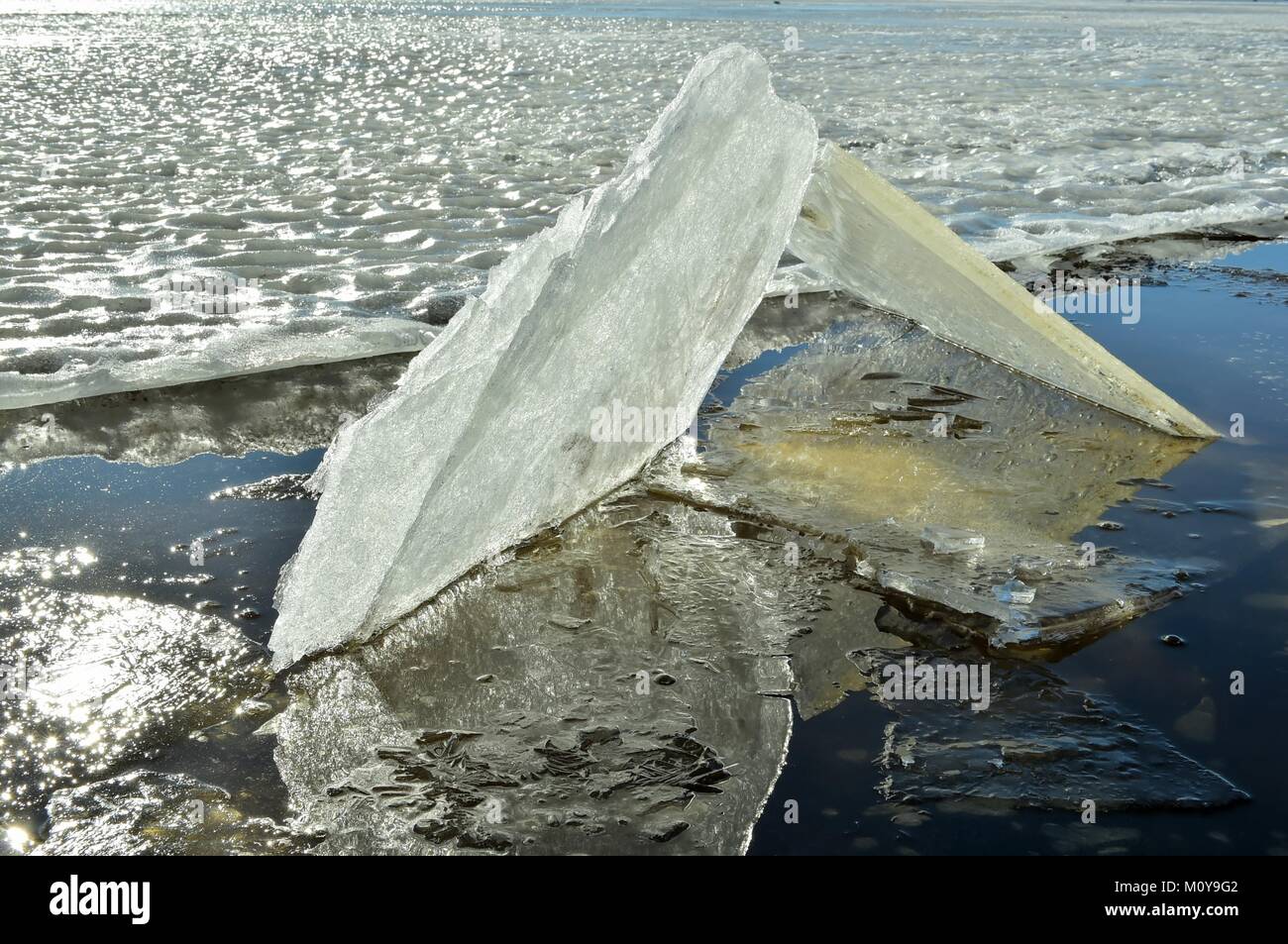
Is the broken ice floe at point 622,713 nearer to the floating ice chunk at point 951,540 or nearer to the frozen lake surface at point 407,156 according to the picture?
the floating ice chunk at point 951,540

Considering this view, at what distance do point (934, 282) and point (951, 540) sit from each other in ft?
4.97

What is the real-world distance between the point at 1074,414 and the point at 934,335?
962 millimetres

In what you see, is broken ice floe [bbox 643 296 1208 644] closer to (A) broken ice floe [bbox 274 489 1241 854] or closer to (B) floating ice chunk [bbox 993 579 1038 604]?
(B) floating ice chunk [bbox 993 579 1038 604]

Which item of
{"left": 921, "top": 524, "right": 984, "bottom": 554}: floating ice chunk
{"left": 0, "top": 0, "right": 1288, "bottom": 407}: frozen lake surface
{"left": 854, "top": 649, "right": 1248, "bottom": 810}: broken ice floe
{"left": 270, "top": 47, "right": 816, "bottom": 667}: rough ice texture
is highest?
{"left": 0, "top": 0, "right": 1288, "bottom": 407}: frozen lake surface

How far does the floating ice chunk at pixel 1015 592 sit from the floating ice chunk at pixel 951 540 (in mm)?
228

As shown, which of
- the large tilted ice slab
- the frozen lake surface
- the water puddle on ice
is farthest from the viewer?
the frozen lake surface

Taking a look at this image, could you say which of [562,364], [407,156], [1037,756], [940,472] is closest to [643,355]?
[562,364]

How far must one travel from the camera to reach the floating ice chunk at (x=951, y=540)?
10.6 ft

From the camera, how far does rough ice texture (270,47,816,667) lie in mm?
2941

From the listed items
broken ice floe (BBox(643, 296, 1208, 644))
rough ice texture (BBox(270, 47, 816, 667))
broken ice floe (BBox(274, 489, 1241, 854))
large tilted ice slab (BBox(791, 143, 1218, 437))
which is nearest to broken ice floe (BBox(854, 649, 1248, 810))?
broken ice floe (BBox(274, 489, 1241, 854))

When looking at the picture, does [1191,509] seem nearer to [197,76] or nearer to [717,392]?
[717,392]

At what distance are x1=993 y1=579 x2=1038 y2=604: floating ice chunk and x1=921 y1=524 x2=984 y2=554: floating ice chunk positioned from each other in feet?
→ 0.75

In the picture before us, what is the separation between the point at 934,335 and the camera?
5109 millimetres

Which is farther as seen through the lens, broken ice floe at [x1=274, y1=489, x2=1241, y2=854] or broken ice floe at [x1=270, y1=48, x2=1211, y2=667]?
broken ice floe at [x1=270, y1=48, x2=1211, y2=667]
